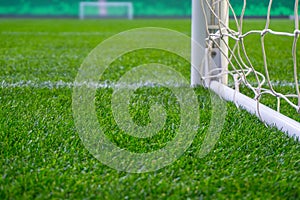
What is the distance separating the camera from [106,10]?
53.6ft

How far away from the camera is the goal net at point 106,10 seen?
14.7 meters

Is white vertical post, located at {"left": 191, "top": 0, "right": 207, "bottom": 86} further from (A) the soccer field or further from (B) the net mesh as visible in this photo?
(A) the soccer field

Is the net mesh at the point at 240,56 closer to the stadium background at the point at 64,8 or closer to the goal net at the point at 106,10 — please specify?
the stadium background at the point at 64,8

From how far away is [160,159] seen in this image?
1.25 m

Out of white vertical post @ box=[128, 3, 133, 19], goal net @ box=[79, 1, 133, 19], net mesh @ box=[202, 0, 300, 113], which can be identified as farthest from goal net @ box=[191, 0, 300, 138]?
goal net @ box=[79, 1, 133, 19]

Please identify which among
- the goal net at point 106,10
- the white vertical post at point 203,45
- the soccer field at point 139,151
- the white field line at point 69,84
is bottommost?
the goal net at point 106,10

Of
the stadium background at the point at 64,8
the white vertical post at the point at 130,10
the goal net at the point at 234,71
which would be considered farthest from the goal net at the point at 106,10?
the goal net at the point at 234,71

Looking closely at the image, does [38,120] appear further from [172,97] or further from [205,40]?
[205,40]

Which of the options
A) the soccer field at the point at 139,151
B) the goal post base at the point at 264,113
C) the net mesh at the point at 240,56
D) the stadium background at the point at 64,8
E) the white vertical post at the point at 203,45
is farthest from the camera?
the stadium background at the point at 64,8

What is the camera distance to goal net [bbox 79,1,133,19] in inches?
577

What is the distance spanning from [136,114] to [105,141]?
0.33 meters

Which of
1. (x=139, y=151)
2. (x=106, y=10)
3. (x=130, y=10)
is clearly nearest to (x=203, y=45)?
(x=139, y=151)

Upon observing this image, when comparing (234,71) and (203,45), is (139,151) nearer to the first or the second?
(234,71)

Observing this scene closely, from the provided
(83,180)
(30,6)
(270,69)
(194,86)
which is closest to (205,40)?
(194,86)
